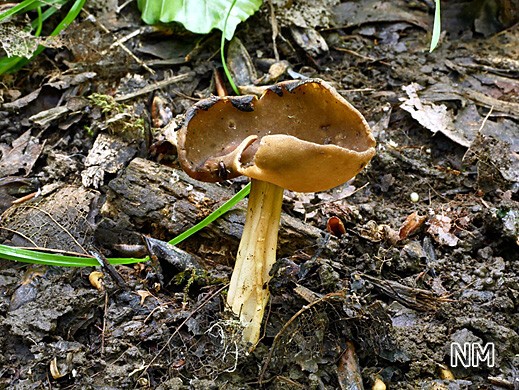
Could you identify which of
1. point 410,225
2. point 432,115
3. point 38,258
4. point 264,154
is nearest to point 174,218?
point 38,258

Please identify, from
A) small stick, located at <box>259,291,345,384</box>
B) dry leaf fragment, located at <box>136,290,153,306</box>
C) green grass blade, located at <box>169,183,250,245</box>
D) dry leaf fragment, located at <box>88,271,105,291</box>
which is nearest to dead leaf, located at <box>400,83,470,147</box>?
green grass blade, located at <box>169,183,250,245</box>

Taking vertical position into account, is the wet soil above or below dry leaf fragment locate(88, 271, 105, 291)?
above

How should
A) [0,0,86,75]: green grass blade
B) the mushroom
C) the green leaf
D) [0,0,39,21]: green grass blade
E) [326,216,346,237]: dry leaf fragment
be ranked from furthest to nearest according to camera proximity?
the green leaf → [0,0,86,75]: green grass blade → [0,0,39,21]: green grass blade → [326,216,346,237]: dry leaf fragment → the mushroom

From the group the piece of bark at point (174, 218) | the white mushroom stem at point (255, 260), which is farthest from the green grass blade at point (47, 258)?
the white mushroom stem at point (255, 260)

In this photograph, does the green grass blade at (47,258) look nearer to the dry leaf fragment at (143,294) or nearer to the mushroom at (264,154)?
the dry leaf fragment at (143,294)

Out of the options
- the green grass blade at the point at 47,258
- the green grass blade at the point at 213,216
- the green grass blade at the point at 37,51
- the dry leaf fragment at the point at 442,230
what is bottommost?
the dry leaf fragment at the point at 442,230

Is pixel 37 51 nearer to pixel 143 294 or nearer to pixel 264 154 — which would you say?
pixel 143 294

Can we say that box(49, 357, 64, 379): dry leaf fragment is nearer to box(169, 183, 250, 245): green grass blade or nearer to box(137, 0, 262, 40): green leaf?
box(169, 183, 250, 245): green grass blade
